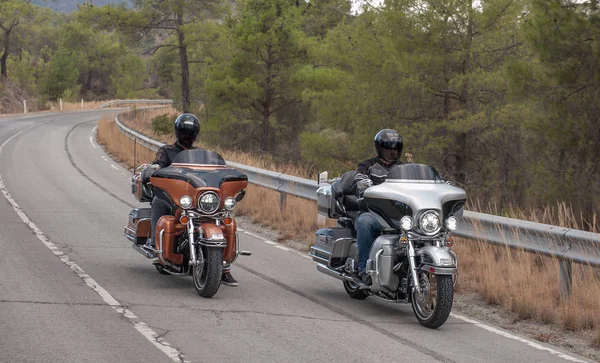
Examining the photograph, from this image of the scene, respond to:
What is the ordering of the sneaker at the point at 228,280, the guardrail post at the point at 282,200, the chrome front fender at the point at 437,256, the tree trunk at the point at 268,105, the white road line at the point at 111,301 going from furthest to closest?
the tree trunk at the point at 268,105 → the guardrail post at the point at 282,200 → the sneaker at the point at 228,280 → the chrome front fender at the point at 437,256 → the white road line at the point at 111,301

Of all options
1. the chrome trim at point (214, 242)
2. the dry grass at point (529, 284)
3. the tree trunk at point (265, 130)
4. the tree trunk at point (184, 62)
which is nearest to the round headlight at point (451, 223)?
the dry grass at point (529, 284)

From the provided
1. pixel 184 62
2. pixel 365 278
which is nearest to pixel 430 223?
pixel 365 278

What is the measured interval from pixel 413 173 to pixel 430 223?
63 cm

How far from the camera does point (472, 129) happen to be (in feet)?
87.1

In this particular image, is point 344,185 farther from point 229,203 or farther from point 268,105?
point 268,105

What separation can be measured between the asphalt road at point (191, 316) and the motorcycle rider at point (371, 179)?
1.99ft

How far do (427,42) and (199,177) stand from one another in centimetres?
1984

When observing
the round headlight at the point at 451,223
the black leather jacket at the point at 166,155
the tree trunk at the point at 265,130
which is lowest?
the tree trunk at the point at 265,130

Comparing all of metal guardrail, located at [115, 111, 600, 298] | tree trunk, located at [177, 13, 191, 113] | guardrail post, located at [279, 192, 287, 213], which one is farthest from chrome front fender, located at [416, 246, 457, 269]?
tree trunk, located at [177, 13, 191, 113]

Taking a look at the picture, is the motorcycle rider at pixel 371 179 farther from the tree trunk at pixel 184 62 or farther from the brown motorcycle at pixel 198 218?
the tree trunk at pixel 184 62

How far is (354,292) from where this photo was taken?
944 cm

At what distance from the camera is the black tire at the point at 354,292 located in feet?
30.7

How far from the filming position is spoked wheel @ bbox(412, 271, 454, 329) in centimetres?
763

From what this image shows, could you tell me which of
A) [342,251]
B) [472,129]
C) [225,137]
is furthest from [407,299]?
[225,137]
